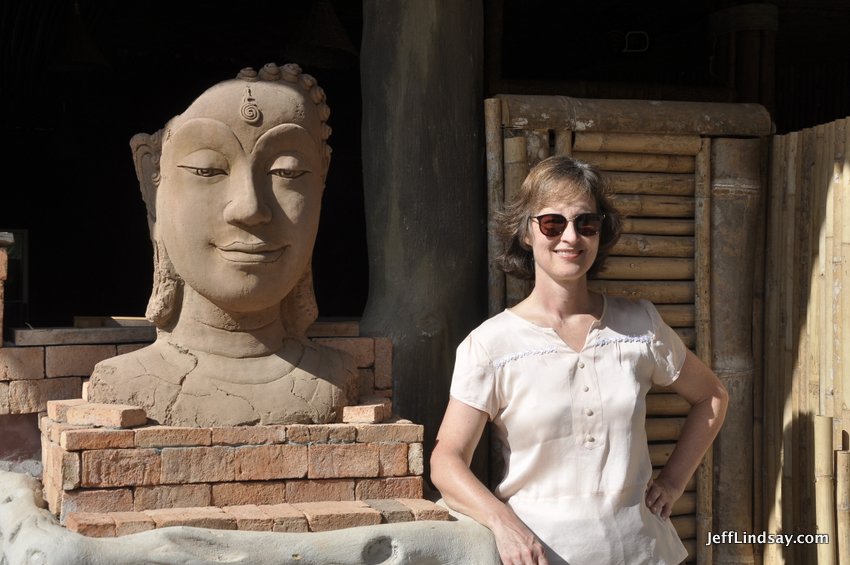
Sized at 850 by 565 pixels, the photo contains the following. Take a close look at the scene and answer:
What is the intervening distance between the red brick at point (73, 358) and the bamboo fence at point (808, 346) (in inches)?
115

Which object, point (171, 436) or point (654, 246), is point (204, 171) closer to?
point (171, 436)

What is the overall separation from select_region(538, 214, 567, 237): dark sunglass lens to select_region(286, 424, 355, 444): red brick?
0.99m

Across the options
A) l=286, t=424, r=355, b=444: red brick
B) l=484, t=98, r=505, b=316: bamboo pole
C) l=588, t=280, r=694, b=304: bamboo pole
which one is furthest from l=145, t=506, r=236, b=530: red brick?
l=588, t=280, r=694, b=304: bamboo pole

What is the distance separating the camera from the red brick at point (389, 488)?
4094mm

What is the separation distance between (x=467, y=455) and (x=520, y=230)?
0.77 metres

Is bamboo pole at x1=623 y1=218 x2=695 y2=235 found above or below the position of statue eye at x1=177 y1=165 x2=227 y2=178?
below

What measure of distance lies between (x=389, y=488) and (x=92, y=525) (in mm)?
1028

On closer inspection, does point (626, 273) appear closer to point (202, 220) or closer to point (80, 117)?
point (202, 220)

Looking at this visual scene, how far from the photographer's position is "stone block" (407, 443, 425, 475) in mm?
4148

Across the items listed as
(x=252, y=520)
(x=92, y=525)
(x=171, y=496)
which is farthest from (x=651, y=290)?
(x=92, y=525)

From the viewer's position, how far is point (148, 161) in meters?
4.33

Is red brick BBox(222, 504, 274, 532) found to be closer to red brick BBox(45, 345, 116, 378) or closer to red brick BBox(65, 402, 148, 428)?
red brick BBox(65, 402, 148, 428)

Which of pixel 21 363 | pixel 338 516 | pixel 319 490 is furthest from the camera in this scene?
pixel 21 363

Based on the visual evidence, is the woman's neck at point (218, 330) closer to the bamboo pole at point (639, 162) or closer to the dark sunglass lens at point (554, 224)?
the dark sunglass lens at point (554, 224)
